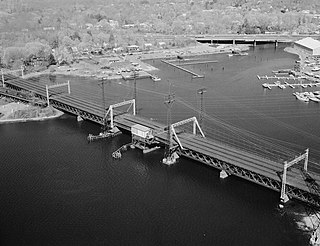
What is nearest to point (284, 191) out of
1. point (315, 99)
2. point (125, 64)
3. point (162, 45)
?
point (315, 99)

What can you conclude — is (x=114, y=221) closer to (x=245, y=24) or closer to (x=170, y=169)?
(x=170, y=169)

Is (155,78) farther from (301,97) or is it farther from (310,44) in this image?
(310,44)

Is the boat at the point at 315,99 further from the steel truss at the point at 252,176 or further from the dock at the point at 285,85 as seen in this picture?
the steel truss at the point at 252,176

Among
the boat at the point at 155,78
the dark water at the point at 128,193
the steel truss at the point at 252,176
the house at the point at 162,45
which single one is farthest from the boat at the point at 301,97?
the house at the point at 162,45

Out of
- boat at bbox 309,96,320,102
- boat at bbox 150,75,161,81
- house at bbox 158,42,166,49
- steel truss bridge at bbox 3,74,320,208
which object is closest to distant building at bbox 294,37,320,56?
house at bbox 158,42,166,49

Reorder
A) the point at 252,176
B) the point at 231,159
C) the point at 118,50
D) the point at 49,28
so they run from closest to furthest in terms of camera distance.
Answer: the point at 252,176, the point at 231,159, the point at 118,50, the point at 49,28

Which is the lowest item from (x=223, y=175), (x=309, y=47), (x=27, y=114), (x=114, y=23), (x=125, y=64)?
(x=223, y=175)
